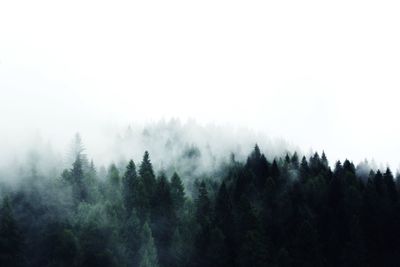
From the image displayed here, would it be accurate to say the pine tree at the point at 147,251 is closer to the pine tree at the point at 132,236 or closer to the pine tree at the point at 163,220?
the pine tree at the point at 132,236

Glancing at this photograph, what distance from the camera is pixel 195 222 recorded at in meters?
91.9

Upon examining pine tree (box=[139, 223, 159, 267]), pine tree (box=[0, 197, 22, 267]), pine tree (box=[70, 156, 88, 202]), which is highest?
pine tree (box=[70, 156, 88, 202])

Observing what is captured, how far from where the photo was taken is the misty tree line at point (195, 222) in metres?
82.8

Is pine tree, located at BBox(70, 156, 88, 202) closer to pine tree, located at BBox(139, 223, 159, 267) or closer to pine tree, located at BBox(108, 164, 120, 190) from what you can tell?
pine tree, located at BBox(108, 164, 120, 190)

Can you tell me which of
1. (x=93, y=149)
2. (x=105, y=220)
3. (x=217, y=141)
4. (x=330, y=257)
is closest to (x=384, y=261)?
(x=330, y=257)

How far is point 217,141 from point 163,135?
63.7ft

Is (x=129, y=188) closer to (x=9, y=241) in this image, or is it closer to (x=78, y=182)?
(x=78, y=182)

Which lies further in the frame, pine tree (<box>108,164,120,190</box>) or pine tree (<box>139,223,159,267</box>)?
pine tree (<box>108,164,120,190</box>)

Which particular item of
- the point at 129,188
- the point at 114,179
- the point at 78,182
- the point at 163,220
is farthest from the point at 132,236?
the point at 114,179

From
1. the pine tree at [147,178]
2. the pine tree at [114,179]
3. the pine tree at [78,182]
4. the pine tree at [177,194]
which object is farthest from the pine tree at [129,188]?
the pine tree at [177,194]

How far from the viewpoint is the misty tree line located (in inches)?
3260

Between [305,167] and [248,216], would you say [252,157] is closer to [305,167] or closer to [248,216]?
[305,167]

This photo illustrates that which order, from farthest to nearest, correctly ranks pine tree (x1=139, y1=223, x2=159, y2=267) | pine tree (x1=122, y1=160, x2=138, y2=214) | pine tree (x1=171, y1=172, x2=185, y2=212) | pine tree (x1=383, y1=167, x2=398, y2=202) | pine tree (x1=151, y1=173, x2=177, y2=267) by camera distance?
pine tree (x1=171, y1=172, x2=185, y2=212)
pine tree (x1=383, y1=167, x2=398, y2=202)
pine tree (x1=122, y1=160, x2=138, y2=214)
pine tree (x1=151, y1=173, x2=177, y2=267)
pine tree (x1=139, y1=223, x2=159, y2=267)

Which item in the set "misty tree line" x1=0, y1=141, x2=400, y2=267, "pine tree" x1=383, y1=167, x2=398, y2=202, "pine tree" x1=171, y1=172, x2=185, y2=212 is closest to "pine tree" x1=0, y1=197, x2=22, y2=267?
"misty tree line" x1=0, y1=141, x2=400, y2=267
